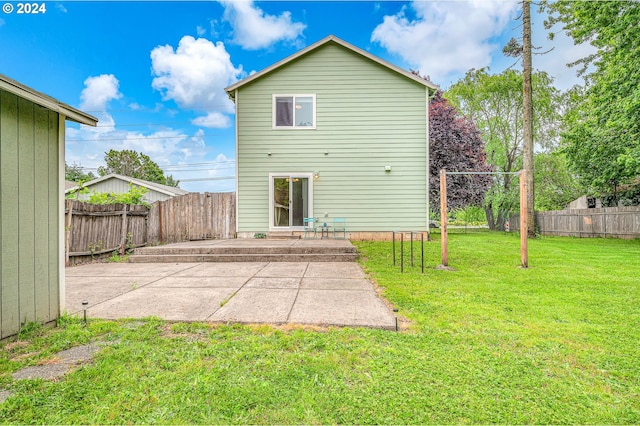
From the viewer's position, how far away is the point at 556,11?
1295 cm

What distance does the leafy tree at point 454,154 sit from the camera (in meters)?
14.2

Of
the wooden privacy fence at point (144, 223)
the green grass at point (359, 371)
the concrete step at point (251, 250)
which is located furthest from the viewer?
the concrete step at point (251, 250)

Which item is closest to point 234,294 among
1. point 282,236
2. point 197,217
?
point 282,236

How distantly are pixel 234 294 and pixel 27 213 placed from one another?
241 cm

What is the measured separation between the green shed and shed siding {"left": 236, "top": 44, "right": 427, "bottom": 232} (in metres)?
7.23

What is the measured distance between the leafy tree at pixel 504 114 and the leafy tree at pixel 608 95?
6077mm

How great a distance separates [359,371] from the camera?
7.01ft

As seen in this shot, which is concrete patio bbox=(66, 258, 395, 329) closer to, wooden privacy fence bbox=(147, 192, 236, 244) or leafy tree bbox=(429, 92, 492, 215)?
wooden privacy fence bbox=(147, 192, 236, 244)

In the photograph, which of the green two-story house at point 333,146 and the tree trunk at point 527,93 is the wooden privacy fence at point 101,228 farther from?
the tree trunk at point 527,93

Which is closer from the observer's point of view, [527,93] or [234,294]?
[234,294]

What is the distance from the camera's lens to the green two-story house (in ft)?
34.1

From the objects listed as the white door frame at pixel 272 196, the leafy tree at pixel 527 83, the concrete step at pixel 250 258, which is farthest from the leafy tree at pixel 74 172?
the leafy tree at pixel 527 83

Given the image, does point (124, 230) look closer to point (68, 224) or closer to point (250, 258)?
point (68, 224)

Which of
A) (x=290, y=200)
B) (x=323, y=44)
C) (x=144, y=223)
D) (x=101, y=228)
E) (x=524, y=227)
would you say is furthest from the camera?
(x=290, y=200)
